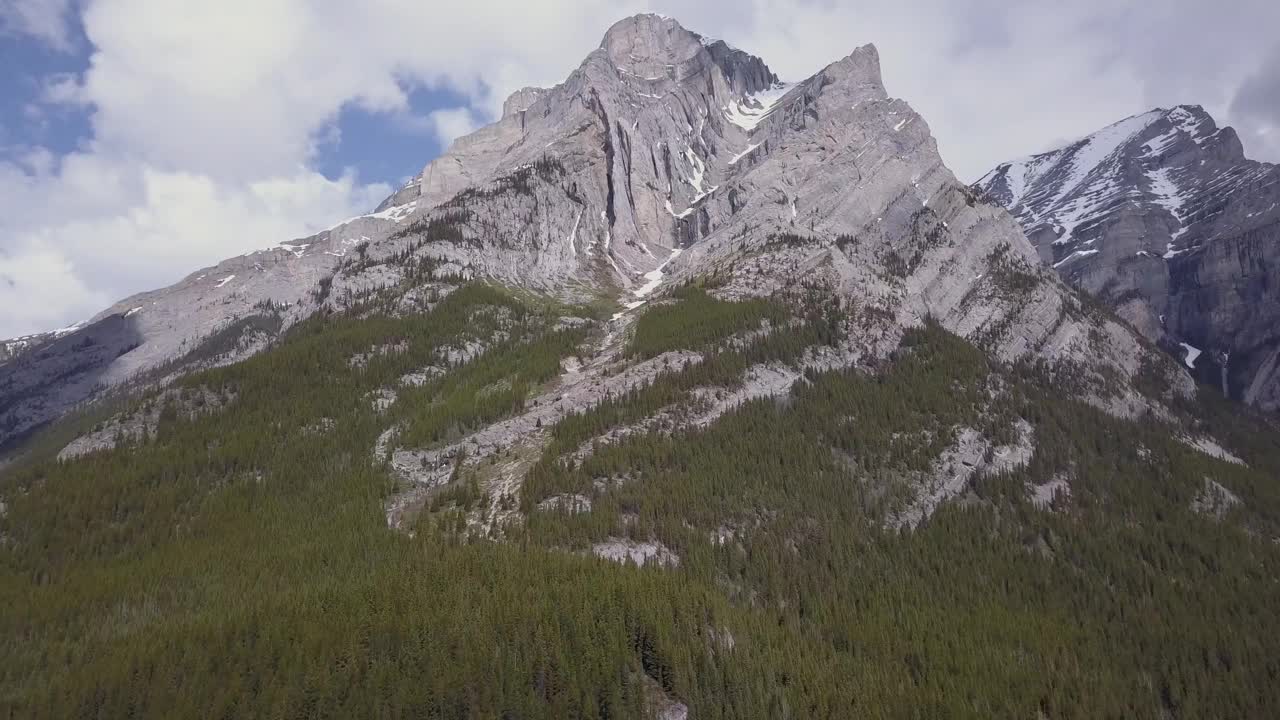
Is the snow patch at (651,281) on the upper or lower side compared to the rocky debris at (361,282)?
upper

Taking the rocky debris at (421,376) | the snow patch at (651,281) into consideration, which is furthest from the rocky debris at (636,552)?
the snow patch at (651,281)

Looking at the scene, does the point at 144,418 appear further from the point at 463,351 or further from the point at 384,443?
the point at 463,351

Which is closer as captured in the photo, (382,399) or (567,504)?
(567,504)

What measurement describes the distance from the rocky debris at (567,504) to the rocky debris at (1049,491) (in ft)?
160

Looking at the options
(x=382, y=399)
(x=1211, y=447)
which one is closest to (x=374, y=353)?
(x=382, y=399)

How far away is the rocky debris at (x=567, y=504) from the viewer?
202ft

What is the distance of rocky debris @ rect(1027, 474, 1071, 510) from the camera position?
7586 cm

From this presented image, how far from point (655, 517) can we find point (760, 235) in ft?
263

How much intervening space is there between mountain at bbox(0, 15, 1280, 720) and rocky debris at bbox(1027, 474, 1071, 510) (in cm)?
99

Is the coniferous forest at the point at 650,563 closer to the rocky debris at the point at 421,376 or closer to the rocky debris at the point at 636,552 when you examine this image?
the rocky debris at the point at 636,552

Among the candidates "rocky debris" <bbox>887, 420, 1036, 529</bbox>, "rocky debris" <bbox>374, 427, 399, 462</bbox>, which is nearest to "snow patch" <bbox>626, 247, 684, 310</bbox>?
"rocky debris" <bbox>374, 427, 399, 462</bbox>

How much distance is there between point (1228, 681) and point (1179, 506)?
101ft

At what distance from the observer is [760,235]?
423 ft

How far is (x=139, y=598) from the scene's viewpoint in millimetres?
50000
